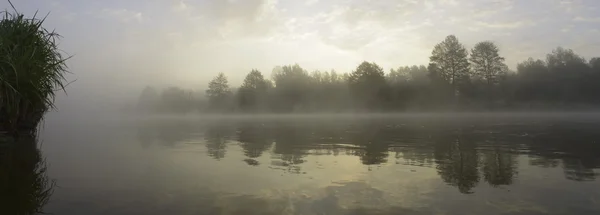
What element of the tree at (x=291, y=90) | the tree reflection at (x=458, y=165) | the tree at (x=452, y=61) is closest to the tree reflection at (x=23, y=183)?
the tree reflection at (x=458, y=165)

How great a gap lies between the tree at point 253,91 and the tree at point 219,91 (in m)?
7.76

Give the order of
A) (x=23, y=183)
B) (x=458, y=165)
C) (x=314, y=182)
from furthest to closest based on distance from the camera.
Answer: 1. (x=458, y=165)
2. (x=314, y=182)
3. (x=23, y=183)

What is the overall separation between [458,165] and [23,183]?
568 inches

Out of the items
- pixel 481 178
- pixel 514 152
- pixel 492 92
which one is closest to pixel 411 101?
pixel 492 92

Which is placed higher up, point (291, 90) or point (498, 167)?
point (291, 90)

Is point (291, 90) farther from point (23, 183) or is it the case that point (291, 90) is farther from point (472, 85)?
point (23, 183)

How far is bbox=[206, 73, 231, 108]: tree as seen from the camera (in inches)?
4491

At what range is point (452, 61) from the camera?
78.2 m

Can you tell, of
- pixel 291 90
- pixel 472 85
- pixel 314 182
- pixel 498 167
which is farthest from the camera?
pixel 291 90

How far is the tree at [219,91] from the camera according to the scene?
114 m

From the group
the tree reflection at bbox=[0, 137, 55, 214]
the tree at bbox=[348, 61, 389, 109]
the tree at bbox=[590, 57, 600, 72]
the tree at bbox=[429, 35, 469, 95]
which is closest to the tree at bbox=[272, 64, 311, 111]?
the tree at bbox=[348, 61, 389, 109]

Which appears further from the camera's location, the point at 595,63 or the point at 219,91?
the point at 219,91

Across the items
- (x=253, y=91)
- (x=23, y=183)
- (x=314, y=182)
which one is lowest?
(x=314, y=182)

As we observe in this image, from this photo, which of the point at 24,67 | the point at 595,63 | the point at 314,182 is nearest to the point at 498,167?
the point at 314,182
